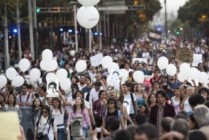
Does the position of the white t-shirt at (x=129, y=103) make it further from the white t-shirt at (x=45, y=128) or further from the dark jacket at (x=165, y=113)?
the dark jacket at (x=165, y=113)

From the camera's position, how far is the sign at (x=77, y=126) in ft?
47.8

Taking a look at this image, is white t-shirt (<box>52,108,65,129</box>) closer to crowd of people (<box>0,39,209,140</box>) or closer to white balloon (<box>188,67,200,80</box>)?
crowd of people (<box>0,39,209,140</box>)

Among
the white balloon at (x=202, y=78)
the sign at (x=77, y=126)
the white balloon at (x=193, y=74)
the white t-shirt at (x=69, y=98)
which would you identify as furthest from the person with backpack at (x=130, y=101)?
the white balloon at (x=193, y=74)

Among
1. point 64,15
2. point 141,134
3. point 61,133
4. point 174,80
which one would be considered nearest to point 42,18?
point 64,15

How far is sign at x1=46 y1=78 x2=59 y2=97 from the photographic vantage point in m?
16.7

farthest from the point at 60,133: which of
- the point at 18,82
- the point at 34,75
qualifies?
the point at 34,75

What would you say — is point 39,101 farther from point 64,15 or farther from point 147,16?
point 147,16

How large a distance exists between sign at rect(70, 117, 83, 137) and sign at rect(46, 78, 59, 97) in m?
2.02

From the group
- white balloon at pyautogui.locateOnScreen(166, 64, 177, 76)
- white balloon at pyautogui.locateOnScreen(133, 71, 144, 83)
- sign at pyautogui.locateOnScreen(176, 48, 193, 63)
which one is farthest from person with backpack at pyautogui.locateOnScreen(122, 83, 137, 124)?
sign at pyautogui.locateOnScreen(176, 48, 193, 63)

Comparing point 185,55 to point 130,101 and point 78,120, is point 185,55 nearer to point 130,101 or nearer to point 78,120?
point 130,101

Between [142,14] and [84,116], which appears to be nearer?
[84,116]

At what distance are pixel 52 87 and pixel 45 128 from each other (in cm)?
261

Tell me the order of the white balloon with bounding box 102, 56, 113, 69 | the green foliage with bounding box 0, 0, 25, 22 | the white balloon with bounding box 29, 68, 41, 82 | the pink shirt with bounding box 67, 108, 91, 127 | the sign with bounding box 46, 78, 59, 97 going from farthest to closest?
the green foliage with bounding box 0, 0, 25, 22 → the white balloon with bounding box 102, 56, 113, 69 → the white balloon with bounding box 29, 68, 41, 82 → the sign with bounding box 46, 78, 59, 97 → the pink shirt with bounding box 67, 108, 91, 127

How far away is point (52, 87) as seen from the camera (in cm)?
1709
